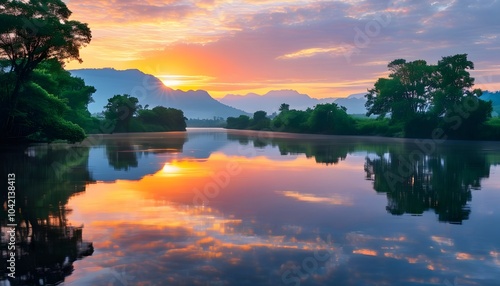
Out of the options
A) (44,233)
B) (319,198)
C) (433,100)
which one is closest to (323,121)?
(433,100)

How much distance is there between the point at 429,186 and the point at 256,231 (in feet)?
42.5

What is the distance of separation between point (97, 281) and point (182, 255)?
2142mm

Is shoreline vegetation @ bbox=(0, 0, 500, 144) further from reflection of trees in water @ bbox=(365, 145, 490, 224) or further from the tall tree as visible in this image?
reflection of trees in water @ bbox=(365, 145, 490, 224)

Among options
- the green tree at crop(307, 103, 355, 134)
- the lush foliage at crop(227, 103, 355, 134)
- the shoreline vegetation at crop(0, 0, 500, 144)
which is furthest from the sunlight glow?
the green tree at crop(307, 103, 355, 134)

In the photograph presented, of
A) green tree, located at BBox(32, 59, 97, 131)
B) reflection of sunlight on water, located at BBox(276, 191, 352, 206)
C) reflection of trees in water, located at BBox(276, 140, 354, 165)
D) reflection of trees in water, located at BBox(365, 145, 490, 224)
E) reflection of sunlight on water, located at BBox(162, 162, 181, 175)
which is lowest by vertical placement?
reflection of trees in water, located at BBox(365, 145, 490, 224)

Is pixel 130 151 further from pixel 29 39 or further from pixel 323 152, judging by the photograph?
pixel 323 152

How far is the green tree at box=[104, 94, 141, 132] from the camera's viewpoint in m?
146

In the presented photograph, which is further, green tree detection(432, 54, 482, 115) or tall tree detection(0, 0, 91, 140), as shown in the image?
green tree detection(432, 54, 482, 115)

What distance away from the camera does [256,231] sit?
12156mm

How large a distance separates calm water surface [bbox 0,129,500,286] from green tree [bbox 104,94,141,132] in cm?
12733

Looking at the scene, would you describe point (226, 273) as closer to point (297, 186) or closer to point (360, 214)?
point (360, 214)

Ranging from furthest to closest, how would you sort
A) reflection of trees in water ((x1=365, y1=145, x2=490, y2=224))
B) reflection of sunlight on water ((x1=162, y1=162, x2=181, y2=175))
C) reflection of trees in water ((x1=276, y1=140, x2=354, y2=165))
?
1. reflection of trees in water ((x1=276, y1=140, x2=354, y2=165))
2. reflection of sunlight on water ((x1=162, y1=162, x2=181, y2=175))
3. reflection of trees in water ((x1=365, y1=145, x2=490, y2=224))

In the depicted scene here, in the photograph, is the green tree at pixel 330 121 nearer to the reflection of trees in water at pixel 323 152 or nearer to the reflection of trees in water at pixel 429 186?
the reflection of trees in water at pixel 323 152

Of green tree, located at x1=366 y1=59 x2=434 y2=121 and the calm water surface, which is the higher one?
green tree, located at x1=366 y1=59 x2=434 y2=121
